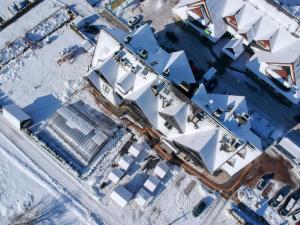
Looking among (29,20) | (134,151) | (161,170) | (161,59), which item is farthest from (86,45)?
(161,170)

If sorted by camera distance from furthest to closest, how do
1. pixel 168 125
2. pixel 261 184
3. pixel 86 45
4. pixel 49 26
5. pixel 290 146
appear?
pixel 49 26 < pixel 86 45 < pixel 290 146 < pixel 261 184 < pixel 168 125

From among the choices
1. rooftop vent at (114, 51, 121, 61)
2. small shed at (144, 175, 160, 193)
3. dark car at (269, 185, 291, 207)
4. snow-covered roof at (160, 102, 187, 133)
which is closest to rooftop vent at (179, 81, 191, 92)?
snow-covered roof at (160, 102, 187, 133)

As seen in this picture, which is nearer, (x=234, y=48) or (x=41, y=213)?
(x=41, y=213)

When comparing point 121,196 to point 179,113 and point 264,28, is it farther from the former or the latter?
point 264,28

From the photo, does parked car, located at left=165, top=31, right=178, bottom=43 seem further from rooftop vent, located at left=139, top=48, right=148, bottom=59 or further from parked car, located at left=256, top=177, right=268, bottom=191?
parked car, located at left=256, top=177, right=268, bottom=191

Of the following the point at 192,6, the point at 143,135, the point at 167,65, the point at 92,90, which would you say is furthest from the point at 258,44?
the point at 92,90

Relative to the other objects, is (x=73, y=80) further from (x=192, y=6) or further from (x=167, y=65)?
(x=192, y=6)
